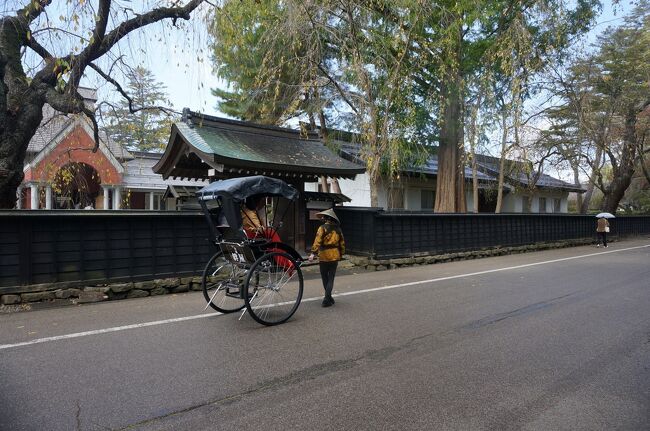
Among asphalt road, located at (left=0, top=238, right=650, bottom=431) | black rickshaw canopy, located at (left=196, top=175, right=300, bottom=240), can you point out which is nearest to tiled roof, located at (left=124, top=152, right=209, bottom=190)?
black rickshaw canopy, located at (left=196, top=175, right=300, bottom=240)

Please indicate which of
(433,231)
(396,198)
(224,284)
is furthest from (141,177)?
(224,284)

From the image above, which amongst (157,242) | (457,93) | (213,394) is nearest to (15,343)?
(213,394)

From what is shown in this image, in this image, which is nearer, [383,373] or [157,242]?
[383,373]

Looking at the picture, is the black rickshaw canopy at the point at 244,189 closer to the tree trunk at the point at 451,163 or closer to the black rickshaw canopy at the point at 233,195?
the black rickshaw canopy at the point at 233,195

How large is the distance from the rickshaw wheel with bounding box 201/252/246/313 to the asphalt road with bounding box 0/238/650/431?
0.35m

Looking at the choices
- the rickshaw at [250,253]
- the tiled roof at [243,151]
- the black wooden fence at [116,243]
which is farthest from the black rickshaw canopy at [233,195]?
the tiled roof at [243,151]

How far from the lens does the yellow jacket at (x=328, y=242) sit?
7258 mm

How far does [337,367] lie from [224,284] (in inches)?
101

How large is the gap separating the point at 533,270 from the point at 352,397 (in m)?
10.2

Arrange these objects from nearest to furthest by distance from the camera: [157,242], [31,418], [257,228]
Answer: [31,418]
[257,228]
[157,242]

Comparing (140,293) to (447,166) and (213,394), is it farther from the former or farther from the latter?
(447,166)

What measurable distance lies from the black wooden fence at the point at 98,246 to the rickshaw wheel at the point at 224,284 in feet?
5.99

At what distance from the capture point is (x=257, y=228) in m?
6.49

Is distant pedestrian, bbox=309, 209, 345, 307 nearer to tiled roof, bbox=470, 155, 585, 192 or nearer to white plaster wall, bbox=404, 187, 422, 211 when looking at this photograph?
white plaster wall, bbox=404, 187, 422, 211
